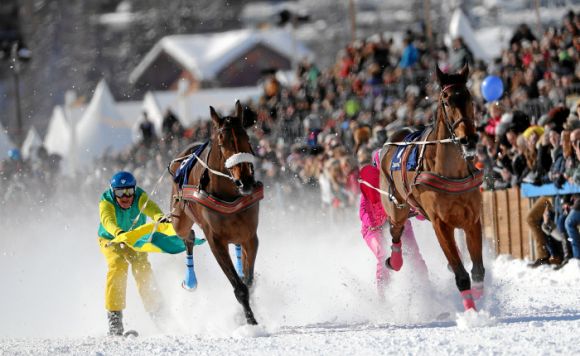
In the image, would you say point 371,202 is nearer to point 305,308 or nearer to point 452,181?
point 305,308

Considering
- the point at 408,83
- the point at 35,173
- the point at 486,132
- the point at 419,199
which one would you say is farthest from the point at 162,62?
the point at 419,199

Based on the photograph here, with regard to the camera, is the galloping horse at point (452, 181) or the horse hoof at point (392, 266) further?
the horse hoof at point (392, 266)

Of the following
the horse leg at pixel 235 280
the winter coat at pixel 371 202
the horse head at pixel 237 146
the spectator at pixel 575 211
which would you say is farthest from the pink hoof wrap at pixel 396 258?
the spectator at pixel 575 211

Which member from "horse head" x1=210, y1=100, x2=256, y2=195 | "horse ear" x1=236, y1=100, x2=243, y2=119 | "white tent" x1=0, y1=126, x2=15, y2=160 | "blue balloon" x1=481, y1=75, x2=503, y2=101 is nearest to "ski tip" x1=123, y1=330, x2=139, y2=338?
"horse head" x1=210, y1=100, x2=256, y2=195

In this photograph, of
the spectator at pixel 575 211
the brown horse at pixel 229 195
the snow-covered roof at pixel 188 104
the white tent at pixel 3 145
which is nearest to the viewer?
the brown horse at pixel 229 195

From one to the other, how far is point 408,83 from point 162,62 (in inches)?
2103

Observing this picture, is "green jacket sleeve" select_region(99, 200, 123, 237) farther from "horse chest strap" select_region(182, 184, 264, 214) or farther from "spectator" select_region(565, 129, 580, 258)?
"spectator" select_region(565, 129, 580, 258)

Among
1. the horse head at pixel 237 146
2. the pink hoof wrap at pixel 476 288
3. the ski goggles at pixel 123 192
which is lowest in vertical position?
the pink hoof wrap at pixel 476 288

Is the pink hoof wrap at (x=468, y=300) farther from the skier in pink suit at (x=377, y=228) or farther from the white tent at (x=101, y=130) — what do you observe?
the white tent at (x=101, y=130)

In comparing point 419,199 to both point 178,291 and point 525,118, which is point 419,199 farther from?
point 525,118

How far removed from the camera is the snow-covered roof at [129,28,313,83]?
66.2 m

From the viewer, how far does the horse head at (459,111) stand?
32.2 feet

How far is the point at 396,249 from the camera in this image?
12.0m

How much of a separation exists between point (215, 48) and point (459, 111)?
58.5m
